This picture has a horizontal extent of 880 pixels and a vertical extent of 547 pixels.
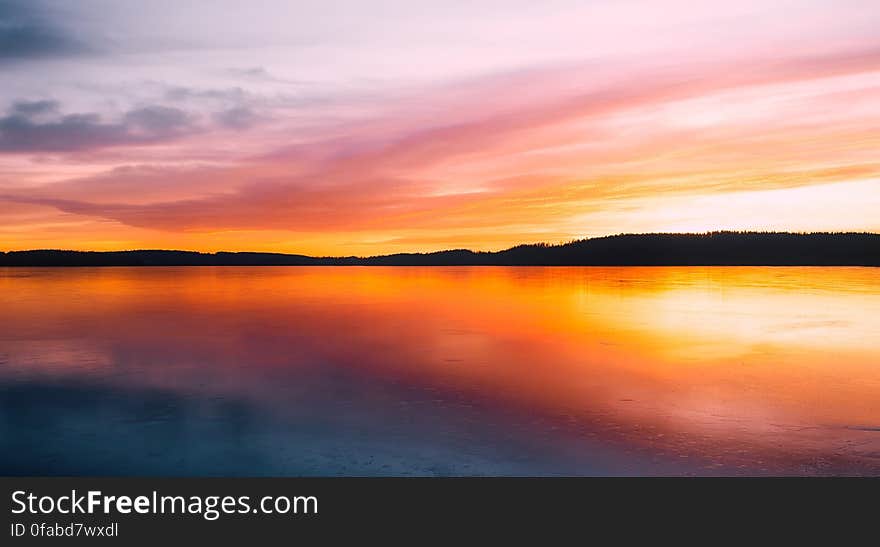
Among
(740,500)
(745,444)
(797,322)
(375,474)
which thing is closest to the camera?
(740,500)

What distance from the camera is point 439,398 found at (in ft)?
35.1

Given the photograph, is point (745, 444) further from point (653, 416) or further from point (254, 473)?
point (254, 473)

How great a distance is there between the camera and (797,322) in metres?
22.4

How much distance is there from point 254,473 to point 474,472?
254 cm

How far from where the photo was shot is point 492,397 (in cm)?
1077

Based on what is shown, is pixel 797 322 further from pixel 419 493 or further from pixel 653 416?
pixel 419 493

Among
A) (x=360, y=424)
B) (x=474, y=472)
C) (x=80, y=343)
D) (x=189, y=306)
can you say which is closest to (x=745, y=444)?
(x=474, y=472)

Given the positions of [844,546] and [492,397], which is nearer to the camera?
[844,546]

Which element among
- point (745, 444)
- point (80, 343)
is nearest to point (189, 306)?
point (80, 343)

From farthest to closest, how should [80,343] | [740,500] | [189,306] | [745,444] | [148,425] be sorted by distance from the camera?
[189,306], [80,343], [148,425], [745,444], [740,500]

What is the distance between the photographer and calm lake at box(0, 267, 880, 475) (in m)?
7.55

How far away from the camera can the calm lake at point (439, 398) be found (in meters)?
7.55

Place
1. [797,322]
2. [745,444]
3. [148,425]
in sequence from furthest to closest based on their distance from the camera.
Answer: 1. [797,322]
2. [148,425]
3. [745,444]

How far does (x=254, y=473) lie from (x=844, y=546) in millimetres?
6127
